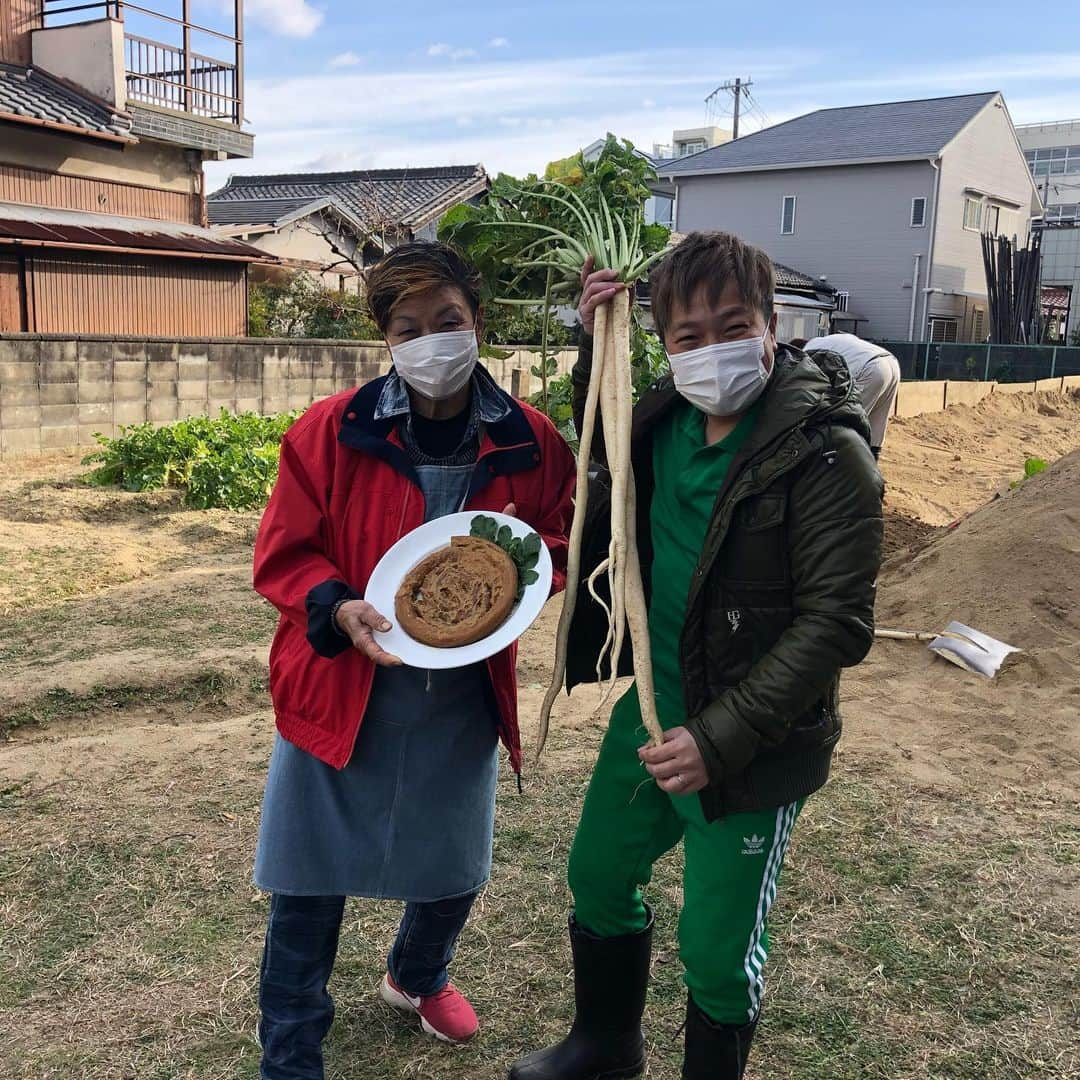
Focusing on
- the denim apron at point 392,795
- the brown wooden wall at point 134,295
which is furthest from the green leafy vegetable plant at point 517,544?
the brown wooden wall at point 134,295

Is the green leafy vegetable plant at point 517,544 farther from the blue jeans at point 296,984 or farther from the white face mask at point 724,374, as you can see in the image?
the blue jeans at point 296,984

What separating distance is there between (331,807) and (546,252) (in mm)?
1370

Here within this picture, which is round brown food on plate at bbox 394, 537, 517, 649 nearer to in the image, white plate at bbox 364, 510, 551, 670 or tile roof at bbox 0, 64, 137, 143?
white plate at bbox 364, 510, 551, 670

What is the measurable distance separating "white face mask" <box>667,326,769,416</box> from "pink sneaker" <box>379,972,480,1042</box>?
151 cm

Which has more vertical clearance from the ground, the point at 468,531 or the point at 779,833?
the point at 468,531

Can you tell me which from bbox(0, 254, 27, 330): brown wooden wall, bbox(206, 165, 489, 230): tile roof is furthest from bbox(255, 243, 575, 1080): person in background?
bbox(206, 165, 489, 230): tile roof

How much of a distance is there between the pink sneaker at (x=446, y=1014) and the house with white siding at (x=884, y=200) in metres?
28.8

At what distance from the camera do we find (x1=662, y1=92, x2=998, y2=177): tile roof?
29.8 m

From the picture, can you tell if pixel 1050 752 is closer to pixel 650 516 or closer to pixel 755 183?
pixel 650 516

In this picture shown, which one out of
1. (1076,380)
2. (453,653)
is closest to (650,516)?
(453,653)

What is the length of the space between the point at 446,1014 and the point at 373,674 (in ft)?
3.06

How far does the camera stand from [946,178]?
29.4 m

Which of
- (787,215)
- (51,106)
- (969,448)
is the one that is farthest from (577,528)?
(787,215)

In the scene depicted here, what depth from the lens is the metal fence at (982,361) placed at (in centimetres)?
2200
